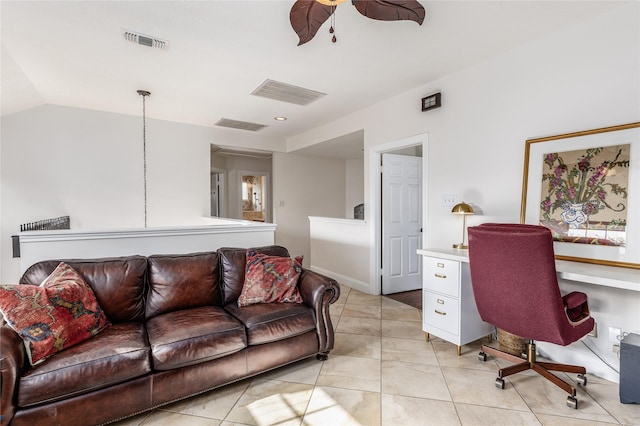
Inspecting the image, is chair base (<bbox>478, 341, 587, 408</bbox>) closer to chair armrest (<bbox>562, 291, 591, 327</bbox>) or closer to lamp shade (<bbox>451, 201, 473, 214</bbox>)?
chair armrest (<bbox>562, 291, 591, 327</bbox>)

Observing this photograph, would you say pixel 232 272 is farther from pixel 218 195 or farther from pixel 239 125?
pixel 218 195

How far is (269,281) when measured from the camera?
2.42m

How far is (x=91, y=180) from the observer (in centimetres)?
415

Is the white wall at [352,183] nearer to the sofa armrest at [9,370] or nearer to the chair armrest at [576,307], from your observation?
the chair armrest at [576,307]

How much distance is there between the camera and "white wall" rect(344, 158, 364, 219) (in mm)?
6863

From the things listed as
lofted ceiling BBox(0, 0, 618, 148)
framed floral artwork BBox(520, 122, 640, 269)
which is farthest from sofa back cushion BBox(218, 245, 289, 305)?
framed floral artwork BBox(520, 122, 640, 269)

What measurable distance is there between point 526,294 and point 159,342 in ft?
7.28

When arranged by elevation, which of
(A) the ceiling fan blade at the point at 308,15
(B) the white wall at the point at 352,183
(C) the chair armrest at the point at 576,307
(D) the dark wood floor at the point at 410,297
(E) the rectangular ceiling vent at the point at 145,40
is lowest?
(D) the dark wood floor at the point at 410,297

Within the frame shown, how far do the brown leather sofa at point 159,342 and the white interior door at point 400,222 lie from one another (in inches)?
73.5

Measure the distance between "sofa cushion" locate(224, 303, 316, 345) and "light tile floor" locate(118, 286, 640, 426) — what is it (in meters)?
0.32

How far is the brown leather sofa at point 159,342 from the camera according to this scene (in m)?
1.48

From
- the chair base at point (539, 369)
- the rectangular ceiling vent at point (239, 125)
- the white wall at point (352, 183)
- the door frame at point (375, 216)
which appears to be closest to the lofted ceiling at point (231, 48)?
the door frame at point (375, 216)

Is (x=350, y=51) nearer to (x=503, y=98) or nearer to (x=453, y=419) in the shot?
(x=503, y=98)

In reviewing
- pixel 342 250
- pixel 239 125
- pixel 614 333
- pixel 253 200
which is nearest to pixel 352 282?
pixel 342 250
